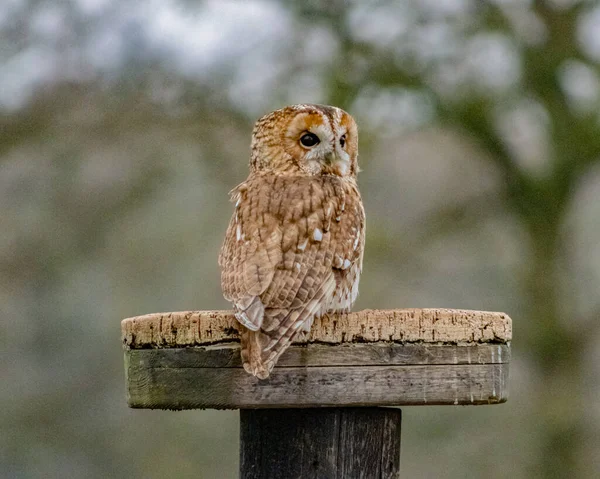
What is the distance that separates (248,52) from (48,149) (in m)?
2.11

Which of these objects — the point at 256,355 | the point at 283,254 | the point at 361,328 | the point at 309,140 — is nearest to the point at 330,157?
the point at 309,140

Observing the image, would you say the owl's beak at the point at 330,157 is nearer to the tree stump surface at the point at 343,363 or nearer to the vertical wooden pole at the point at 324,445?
the tree stump surface at the point at 343,363

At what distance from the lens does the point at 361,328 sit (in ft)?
8.89

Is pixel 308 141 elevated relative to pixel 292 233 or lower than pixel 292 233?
elevated

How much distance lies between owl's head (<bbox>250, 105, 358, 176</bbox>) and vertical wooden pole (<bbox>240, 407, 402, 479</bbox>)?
3.85 feet

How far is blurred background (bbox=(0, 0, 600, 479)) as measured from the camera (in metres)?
9.26

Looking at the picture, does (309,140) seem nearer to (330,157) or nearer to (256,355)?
(330,157)

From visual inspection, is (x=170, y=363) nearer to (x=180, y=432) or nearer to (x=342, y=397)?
(x=342, y=397)

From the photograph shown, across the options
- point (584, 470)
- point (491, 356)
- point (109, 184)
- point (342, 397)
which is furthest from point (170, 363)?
point (584, 470)

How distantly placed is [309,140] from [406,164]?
23.6 feet

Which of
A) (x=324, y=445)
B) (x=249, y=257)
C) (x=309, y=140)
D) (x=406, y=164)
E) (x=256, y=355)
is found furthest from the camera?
(x=406, y=164)

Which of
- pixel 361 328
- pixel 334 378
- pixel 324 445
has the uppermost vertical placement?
pixel 361 328

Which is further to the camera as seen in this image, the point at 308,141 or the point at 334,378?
the point at 308,141

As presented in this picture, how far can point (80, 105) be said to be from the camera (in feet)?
30.0
